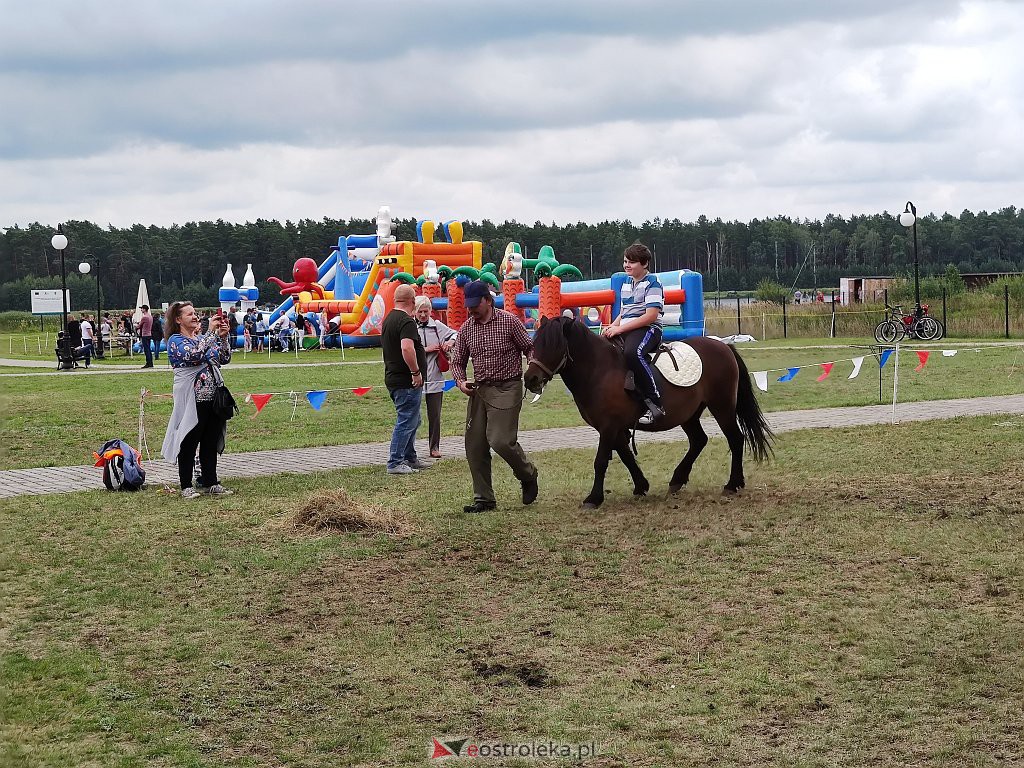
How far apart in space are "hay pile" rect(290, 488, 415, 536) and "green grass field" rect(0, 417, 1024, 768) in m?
0.13

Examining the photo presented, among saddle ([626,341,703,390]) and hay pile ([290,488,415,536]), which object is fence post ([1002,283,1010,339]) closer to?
saddle ([626,341,703,390])

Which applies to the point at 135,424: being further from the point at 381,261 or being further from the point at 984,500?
the point at 381,261

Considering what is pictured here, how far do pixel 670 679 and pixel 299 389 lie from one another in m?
18.6

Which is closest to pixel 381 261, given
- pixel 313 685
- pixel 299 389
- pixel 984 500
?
pixel 299 389

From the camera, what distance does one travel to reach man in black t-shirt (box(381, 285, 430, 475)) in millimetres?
11625

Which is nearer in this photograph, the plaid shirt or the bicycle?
the plaid shirt

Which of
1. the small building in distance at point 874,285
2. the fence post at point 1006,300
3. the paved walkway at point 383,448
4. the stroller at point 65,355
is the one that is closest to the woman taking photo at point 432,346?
the paved walkway at point 383,448

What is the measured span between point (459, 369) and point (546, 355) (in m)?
1.24

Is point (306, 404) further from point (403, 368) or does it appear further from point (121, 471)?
point (121, 471)

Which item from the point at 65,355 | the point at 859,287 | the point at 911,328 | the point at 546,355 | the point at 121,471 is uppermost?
the point at 859,287

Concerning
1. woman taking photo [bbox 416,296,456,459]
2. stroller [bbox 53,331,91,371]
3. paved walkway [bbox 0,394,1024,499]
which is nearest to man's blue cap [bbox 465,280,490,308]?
woman taking photo [bbox 416,296,456,459]

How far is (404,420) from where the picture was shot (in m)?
11.9

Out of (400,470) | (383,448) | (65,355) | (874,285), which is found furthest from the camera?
(874,285)

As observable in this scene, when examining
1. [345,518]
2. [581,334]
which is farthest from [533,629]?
[581,334]
